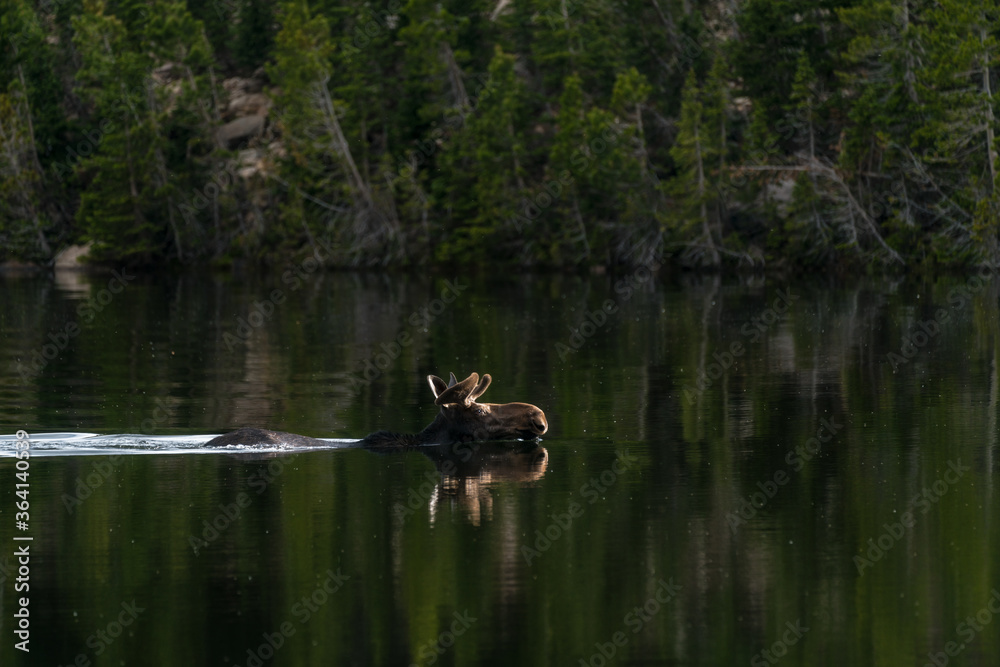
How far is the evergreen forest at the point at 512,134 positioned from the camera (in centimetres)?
5991

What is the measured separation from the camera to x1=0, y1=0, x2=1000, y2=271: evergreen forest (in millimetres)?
59906

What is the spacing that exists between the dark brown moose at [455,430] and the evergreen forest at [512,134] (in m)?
37.0

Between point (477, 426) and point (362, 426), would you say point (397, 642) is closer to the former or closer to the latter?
point (477, 426)

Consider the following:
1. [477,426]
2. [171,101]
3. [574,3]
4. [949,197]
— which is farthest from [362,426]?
[171,101]

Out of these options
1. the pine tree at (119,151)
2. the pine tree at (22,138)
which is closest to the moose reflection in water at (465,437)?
the pine tree at (119,151)

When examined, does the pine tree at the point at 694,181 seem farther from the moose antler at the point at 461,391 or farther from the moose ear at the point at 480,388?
the moose antler at the point at 461,391

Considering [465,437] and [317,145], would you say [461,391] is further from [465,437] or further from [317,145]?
[317,145]

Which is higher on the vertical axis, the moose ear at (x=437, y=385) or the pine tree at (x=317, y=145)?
the pine tree at (x=317, y=145)

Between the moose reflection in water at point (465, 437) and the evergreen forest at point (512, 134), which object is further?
the evergreen forest at point (512, 134)

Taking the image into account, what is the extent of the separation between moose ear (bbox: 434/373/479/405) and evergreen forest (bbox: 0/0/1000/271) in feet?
123

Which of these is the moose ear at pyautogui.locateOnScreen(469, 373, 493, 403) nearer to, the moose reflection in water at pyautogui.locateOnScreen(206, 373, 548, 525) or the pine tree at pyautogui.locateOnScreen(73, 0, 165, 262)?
the moose reflection in water at pyautogui.locateOnScreen(206, 373, 548, 525)

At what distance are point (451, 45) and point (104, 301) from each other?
1460 inches

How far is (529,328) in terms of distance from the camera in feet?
121

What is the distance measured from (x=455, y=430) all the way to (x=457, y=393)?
22.6 inches
